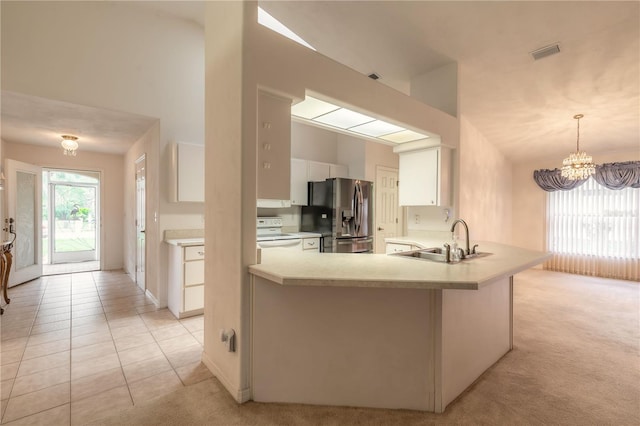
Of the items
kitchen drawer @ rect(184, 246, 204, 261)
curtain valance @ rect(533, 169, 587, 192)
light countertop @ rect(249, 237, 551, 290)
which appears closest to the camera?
light countertop @ rect(249, 237, 551, 290)

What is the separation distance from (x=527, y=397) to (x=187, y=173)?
389cm

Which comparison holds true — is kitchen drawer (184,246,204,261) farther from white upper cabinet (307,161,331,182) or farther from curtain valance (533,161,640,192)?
curtain valance (533,161,640,192)

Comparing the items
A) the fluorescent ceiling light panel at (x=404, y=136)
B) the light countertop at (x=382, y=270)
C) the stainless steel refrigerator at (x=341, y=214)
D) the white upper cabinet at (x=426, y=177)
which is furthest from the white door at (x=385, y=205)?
the light countertop at (x=382, y=270)

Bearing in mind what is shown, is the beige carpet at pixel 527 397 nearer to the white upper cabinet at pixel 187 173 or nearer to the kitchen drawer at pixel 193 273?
the kitchen drawer at pixel 193 273

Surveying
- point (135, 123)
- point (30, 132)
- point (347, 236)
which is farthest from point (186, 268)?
point (30, 132)

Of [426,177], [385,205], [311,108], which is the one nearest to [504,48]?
[426,177]

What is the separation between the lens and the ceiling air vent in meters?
2.93

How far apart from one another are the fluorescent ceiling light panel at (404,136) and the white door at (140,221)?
3.47m

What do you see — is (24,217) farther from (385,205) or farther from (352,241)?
(385,205)

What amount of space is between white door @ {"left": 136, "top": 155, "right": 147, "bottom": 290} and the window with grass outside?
779 cm

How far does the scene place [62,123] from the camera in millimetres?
3766

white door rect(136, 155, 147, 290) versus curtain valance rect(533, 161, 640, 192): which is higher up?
curtain valance rect(533, 161, 640, 192)

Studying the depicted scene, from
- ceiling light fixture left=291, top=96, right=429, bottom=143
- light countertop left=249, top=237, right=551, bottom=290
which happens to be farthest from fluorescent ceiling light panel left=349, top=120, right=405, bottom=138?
light countertop left=249, top=237, right=551, bottom=290

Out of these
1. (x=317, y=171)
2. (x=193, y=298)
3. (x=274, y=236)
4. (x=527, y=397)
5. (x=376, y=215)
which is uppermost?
(x=317, y=171)
